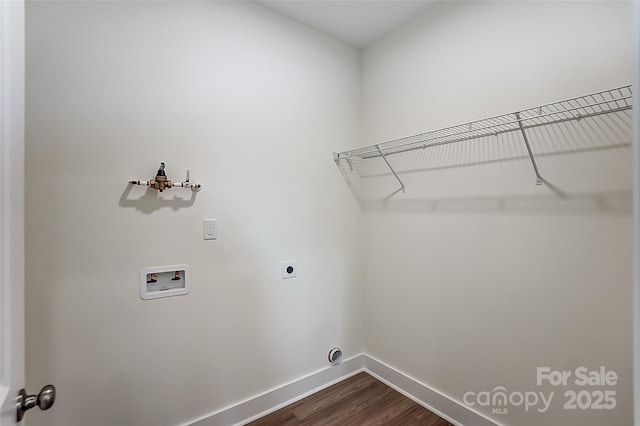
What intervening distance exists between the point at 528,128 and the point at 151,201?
199cm

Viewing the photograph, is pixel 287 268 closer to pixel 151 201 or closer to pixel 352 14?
pixel 151 201

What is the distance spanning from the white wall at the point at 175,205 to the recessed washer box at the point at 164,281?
4 cm

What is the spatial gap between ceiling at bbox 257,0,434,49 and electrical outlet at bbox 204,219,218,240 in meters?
1.46

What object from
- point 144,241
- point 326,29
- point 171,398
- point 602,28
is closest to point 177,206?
point 144,241

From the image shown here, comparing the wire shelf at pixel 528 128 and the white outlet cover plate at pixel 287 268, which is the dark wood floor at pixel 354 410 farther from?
the wire shelf at pixel 528 128

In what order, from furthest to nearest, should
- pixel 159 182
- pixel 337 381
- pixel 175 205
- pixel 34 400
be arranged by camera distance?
pixel 337 381
pixel 175 205
pixel 159 182
pixel 34 400

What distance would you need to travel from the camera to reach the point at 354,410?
1887 mm

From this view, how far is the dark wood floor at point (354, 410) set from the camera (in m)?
1.79

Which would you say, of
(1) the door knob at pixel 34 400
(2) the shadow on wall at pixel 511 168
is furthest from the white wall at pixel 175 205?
(1) the door knob at pixel 34 400

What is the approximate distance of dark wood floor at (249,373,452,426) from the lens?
179 cm

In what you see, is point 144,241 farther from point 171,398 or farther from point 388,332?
point 388,332

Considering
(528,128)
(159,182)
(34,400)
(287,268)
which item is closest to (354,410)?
(287,268)

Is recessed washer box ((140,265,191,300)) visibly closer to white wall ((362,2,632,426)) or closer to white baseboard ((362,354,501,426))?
white wall ((362,2,632,426))

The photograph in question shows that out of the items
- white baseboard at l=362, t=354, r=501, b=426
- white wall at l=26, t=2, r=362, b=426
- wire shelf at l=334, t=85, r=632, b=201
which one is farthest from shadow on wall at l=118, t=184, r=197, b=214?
white baseboard at l=362, t=354, r=501, b=426
